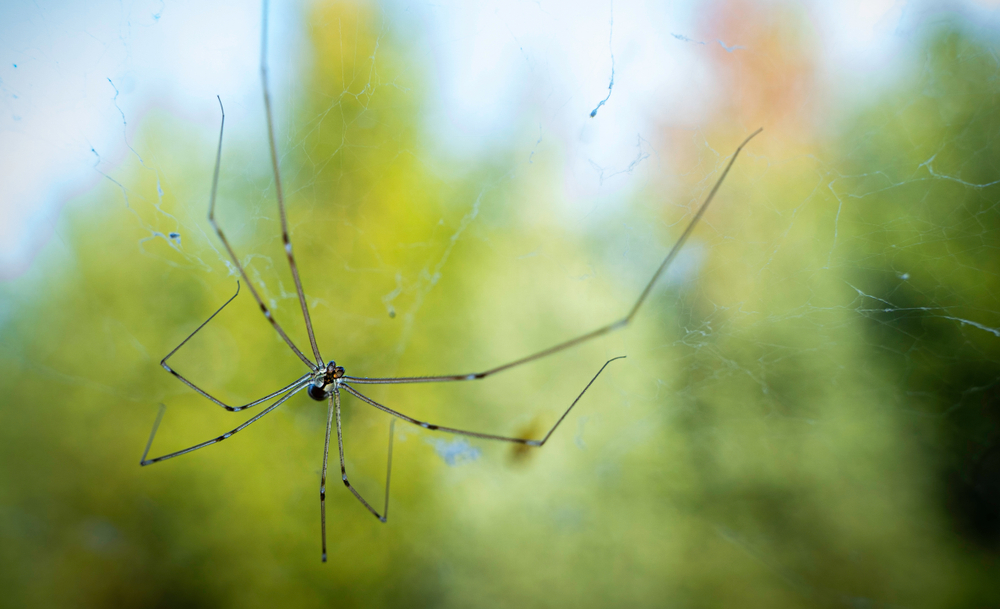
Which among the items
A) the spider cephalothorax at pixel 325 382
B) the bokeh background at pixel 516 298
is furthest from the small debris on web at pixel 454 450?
the spider cephalothorax at pixel 325 382

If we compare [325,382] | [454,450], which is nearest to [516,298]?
[454,450]

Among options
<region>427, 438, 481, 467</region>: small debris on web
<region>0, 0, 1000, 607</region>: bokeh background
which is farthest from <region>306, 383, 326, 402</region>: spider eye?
<region>427, 438, 481, 467</region>: small debris on web

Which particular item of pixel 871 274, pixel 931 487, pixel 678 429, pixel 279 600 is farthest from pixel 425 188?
pixel 931 487

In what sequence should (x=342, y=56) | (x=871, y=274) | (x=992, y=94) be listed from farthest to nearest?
(x=342, y=56) < (x=871, y=274) < (x=992, y=94)

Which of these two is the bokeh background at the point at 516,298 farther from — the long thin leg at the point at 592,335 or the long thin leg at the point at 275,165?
the long thin leg at the point at 275,165

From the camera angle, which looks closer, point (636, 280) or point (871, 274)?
point (871, 274)

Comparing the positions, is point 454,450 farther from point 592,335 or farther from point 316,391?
point 592,335

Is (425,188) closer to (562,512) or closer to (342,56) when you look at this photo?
(342,56)
